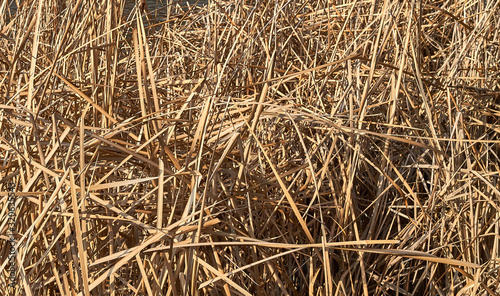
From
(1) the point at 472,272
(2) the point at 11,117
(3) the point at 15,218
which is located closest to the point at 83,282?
(3) the point at 15,218

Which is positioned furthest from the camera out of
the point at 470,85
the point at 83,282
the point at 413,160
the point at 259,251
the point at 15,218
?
the point at 470,85

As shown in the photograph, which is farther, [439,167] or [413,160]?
[413,160]

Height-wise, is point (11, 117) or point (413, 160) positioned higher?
point (11, 117)

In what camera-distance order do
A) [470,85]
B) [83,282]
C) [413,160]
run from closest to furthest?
[83,282] → [413,160] → [470,85]

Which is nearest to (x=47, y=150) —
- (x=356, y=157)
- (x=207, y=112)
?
(x=207, y=112)

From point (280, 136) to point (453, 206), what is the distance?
318 mm

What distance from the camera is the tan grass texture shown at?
70 centimetres

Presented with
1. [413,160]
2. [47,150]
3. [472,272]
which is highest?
[47,150]

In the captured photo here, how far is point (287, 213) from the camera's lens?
933 mm

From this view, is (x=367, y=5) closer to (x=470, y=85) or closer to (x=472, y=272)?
(x=470, y=85)

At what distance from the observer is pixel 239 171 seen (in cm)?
83

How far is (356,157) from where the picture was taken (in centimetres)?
92

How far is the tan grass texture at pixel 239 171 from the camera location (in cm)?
70

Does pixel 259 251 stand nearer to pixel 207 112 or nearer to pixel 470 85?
pixel 207 112
